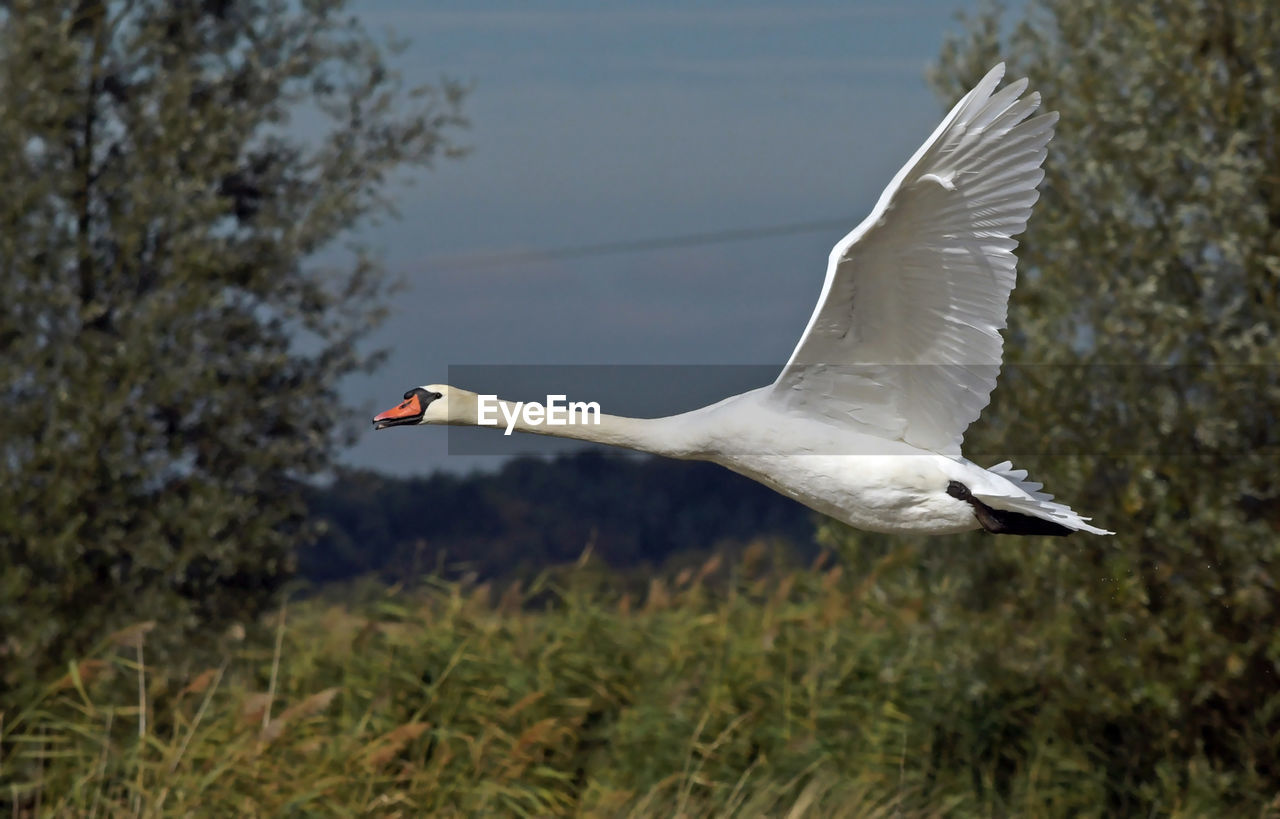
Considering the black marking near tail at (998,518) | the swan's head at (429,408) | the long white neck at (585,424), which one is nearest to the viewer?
the black marking near tail at (998,518)

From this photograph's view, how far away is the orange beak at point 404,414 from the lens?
306cm

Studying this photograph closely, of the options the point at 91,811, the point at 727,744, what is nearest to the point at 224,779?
the point at 91,811

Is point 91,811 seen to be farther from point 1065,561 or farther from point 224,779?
point 1065,561

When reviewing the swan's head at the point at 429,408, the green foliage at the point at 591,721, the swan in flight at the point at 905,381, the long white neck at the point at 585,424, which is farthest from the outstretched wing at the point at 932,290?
the green foliage at the point at 591,721

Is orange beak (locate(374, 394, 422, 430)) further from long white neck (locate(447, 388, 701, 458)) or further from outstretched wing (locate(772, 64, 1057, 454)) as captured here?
outstretched wing (locate(772, 64, 1057, 454))

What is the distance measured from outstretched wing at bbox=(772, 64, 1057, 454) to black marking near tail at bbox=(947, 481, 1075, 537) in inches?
11.3

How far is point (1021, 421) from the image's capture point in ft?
22.9

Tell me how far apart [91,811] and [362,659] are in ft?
5.98

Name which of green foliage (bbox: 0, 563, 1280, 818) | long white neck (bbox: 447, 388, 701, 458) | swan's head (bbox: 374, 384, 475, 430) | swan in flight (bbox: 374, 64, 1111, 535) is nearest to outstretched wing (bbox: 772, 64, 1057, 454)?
swan in flight (bbox: 374, 64, 1111, 535)

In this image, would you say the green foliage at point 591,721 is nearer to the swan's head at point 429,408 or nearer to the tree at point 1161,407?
the tree at point 1161,407

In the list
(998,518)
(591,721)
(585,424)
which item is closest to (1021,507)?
(998,518)

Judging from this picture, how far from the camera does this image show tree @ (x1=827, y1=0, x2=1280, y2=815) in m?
6.25

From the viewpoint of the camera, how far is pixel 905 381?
2.98m

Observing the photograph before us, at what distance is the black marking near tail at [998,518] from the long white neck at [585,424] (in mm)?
488
